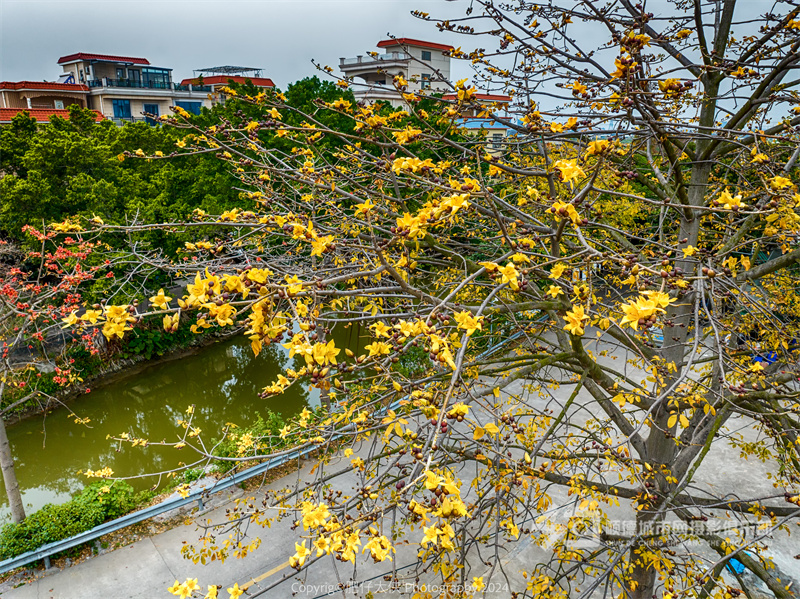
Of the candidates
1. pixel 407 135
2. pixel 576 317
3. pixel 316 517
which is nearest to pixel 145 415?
pixel 407 135

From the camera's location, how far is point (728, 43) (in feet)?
12.4

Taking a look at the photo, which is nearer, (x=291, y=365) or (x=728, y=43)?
(x=728, y=43)

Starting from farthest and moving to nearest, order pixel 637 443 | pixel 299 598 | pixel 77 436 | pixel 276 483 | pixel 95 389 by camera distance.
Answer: pixel 95 389
pixel 77 436
pixel 276 483
pixel 299 598
pixel 637 443

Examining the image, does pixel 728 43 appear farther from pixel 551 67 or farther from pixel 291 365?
pixel 291 365

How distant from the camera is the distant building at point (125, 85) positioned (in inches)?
918

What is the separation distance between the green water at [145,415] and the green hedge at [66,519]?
1410 millimetres

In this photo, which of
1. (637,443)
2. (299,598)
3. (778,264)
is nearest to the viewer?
(778,264)

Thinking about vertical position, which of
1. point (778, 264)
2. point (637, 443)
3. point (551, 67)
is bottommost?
point (637, 443)

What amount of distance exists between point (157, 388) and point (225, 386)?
1313 mm

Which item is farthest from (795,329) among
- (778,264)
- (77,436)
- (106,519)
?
(77,436)

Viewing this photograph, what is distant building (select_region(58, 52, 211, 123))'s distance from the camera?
76.5ft

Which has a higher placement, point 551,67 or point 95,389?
point 551,67

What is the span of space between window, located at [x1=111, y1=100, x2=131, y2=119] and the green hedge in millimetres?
22467

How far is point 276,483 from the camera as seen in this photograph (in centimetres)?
637
